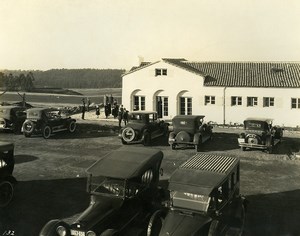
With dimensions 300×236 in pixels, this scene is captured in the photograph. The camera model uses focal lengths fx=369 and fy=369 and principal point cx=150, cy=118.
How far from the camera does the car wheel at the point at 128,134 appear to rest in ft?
61.2

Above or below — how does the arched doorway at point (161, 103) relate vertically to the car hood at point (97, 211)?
above

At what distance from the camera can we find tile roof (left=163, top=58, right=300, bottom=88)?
85.7ft

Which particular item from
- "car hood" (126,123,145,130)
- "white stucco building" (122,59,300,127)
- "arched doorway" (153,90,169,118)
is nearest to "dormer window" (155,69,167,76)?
"white stucco building" (122,59,300,127)

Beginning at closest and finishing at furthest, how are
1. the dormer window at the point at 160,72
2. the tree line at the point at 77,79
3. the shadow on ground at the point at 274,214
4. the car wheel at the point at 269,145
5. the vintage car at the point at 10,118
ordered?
1. the shadow on ground at the point at 274,214
2. the car wheel at the point at 269,145
3. the vintage car at the point at 10,118
4. the dormer window at the point at 160,72
5. the tree line at the point at 77,79

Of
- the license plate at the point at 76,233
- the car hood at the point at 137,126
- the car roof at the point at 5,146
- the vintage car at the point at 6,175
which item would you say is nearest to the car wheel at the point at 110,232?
the license plate at the point at 76,233

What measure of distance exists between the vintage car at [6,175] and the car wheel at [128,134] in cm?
810

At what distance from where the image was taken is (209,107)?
27094 millimetres

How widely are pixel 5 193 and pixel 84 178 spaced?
3.32m

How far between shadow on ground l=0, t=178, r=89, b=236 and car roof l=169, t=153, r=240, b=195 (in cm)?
361

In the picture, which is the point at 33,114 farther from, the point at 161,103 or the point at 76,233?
the point at 76,233

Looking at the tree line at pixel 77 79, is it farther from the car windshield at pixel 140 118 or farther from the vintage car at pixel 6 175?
the vintage car at pixel 6 175

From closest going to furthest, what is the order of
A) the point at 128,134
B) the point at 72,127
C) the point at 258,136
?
the point at 258,136 → the point at 128,134 → the point at 72,127

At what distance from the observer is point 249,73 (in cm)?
2773

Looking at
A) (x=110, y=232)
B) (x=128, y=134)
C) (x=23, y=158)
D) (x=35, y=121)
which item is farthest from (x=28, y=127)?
(x=110, y=232)
